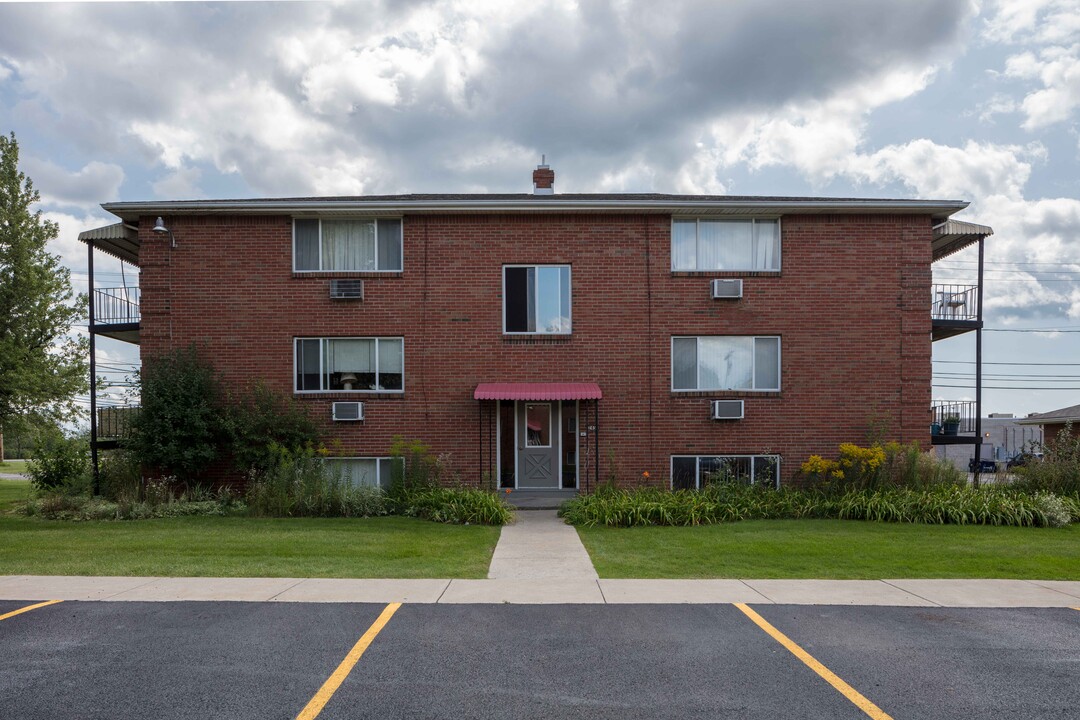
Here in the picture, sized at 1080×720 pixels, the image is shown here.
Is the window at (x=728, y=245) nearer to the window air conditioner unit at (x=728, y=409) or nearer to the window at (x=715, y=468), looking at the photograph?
the window air conditioner unit at (x=728, y=409)

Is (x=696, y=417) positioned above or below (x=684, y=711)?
above

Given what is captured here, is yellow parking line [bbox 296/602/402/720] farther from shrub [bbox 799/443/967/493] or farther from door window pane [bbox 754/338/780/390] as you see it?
door window pane [bbox 754/338/780/390]

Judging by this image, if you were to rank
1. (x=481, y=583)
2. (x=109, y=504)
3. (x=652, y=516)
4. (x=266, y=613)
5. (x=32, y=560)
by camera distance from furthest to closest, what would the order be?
(x=109, y=504)
(x=652, y=516)
(x=32, y=560)
(x=481, y=583)
(x=266, y=613)

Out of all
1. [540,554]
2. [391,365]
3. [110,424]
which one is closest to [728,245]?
[391,365]

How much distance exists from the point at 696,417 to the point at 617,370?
6.75 ft

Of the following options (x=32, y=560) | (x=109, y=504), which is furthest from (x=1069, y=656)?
(x=109, y=504)

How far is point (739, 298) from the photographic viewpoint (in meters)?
15.3

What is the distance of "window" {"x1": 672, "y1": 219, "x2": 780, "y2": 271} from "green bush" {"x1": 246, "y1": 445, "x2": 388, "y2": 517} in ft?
28.2

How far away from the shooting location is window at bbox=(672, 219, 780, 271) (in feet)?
51.1

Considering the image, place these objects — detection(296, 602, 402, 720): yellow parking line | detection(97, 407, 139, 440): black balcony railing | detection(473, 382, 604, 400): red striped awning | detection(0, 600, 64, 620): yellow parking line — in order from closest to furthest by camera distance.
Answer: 1. detection(296, 602, 402, 720): yellow parking line
2. detection(0, 600, 64, 620): yellow parking line
3. detection(473, 382, 604, 400): red striped awning
4. detection(97, 407, 139, 440): black balcony railing

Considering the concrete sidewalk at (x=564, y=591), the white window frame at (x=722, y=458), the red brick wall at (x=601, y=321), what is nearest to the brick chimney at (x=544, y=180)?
the red brick wall at (x=601, y=321)

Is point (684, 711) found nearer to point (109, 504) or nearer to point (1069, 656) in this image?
point (1069, 656)

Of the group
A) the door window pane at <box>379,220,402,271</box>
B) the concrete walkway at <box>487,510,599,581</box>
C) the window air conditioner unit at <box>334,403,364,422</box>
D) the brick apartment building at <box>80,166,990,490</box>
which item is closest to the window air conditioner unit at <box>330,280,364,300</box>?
the brick apartment building at <box>80,166,990,490</box>

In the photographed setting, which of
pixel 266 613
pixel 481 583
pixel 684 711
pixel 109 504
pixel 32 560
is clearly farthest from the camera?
pixel 109 504
